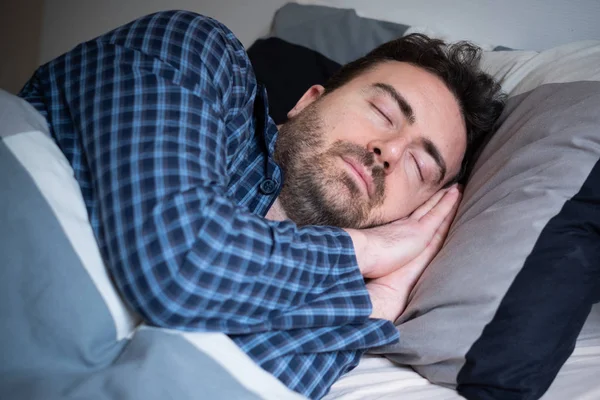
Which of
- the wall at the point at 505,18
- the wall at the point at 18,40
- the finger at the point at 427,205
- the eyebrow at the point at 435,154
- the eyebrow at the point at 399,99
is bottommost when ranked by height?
the wall at the point at 18,40

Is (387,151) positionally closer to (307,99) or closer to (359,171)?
(359,171)

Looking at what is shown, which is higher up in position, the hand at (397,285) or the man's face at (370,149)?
the man's face at (370,149)

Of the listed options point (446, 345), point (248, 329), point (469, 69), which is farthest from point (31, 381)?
point (469, 69)

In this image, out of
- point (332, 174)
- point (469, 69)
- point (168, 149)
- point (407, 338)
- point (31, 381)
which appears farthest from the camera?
point (469, 69)

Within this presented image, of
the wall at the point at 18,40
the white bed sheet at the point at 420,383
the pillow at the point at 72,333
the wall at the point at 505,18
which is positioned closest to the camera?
the pillow at the point at 72,333

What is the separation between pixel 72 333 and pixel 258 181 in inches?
19.3

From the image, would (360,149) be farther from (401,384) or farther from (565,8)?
(565,8)

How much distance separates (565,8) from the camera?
1396 mm

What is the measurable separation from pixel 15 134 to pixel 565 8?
4.02ft

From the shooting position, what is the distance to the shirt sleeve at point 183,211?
30.4 inches

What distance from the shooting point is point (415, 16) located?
1.61 m

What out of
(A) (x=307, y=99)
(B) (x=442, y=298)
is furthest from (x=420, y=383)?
(A) (x=307, y=99)

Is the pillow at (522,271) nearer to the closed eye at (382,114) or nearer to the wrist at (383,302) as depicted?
the wrist at (383,302)

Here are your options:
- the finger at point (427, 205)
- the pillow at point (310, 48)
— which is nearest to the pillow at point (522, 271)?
the finger at point (427, 205)
